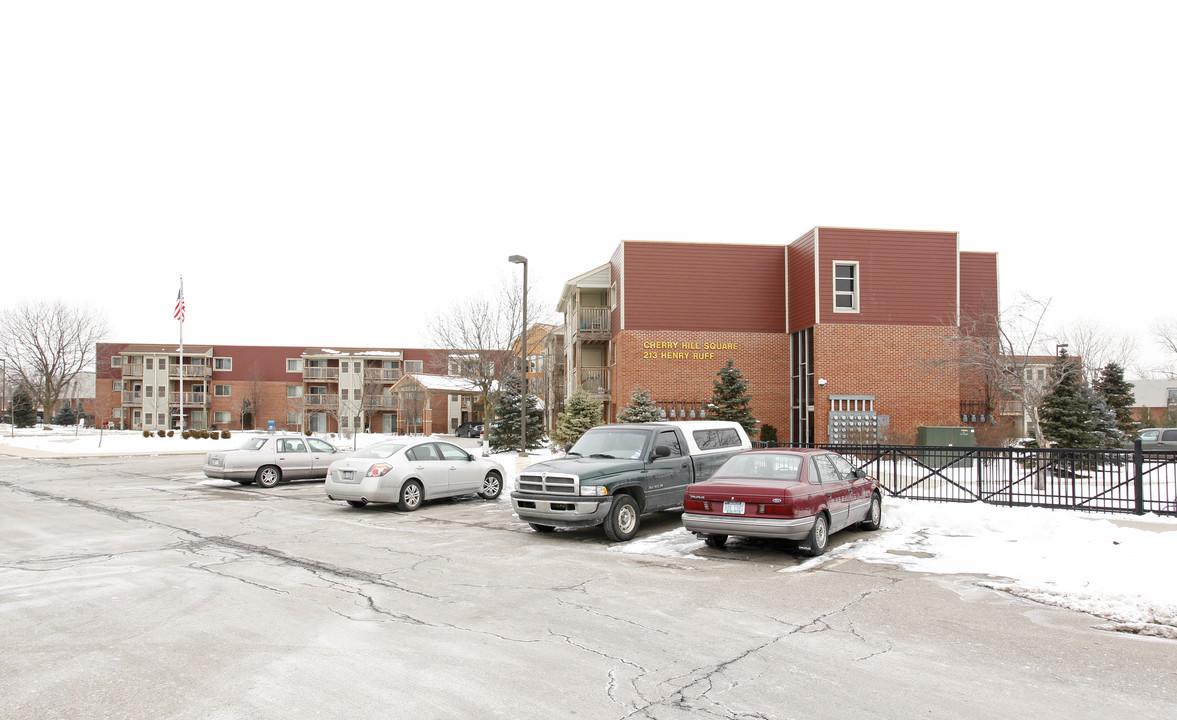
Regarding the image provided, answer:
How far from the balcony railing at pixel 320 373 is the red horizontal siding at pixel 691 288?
52126mm

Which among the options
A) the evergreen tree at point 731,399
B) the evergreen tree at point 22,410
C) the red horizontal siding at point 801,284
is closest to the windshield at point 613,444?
the evergreen tree at point 731,399

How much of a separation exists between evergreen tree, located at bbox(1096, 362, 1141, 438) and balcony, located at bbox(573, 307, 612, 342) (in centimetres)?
2241

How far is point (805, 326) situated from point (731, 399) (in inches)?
188

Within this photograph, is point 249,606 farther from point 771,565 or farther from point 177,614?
point 771,565

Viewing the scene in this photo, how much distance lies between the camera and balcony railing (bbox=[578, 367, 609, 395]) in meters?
35.9

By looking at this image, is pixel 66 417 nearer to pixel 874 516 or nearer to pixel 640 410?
pixel 640 410

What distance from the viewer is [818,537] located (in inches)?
411

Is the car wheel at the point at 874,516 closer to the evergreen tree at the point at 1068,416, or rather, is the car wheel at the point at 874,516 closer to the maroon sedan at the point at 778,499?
the maroon sedan at the point at 778,499

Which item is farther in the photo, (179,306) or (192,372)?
(192,372)

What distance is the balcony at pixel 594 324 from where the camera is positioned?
36000 mm

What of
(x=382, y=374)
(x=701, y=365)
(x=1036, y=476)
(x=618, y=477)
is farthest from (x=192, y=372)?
(x=1036, y=476)

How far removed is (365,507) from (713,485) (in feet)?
28.2

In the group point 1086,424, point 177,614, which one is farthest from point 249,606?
point 1086,424

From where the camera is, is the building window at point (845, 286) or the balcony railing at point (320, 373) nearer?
the building window at point (845, 286)
